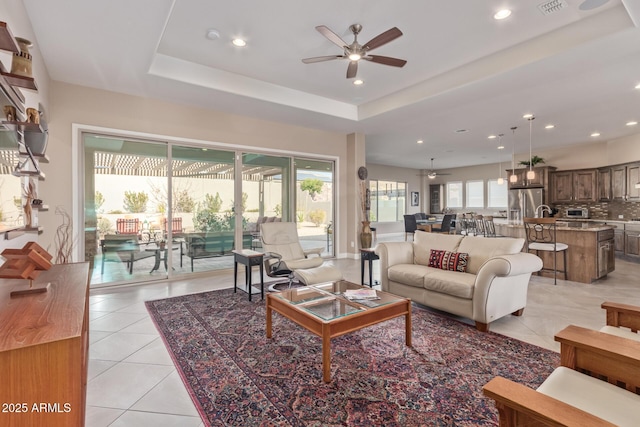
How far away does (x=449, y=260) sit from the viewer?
3.54 metres

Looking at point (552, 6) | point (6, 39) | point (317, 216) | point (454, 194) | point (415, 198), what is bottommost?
point (317, 216)

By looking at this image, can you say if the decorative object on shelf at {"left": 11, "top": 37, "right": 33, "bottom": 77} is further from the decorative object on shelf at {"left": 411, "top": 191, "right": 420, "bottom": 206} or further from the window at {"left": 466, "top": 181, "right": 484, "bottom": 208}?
the window at {"left": 466, "top": 181, "right": 484, "bottom": 208}

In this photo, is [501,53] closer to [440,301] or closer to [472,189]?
[440,301]

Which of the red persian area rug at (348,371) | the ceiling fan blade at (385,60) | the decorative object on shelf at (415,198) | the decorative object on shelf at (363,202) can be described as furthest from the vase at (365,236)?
the decorative object on shelf at (415,198)

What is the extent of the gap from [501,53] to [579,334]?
366cm

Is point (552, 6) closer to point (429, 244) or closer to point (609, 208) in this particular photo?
point (429, 244)

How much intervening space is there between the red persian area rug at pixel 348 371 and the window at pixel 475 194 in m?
10.3

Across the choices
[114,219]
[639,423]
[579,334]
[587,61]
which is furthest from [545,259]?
[114,219]

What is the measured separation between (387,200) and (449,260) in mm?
9282

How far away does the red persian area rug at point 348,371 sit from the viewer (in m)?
1.80

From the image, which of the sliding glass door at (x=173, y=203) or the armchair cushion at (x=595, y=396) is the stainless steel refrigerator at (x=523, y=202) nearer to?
the sliding glass door at (x=173, y=203)

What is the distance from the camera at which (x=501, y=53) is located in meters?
3.90

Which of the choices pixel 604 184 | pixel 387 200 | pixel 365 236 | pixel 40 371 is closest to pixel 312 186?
pixel 365 236

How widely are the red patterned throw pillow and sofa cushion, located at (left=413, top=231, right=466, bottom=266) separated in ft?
0.52
